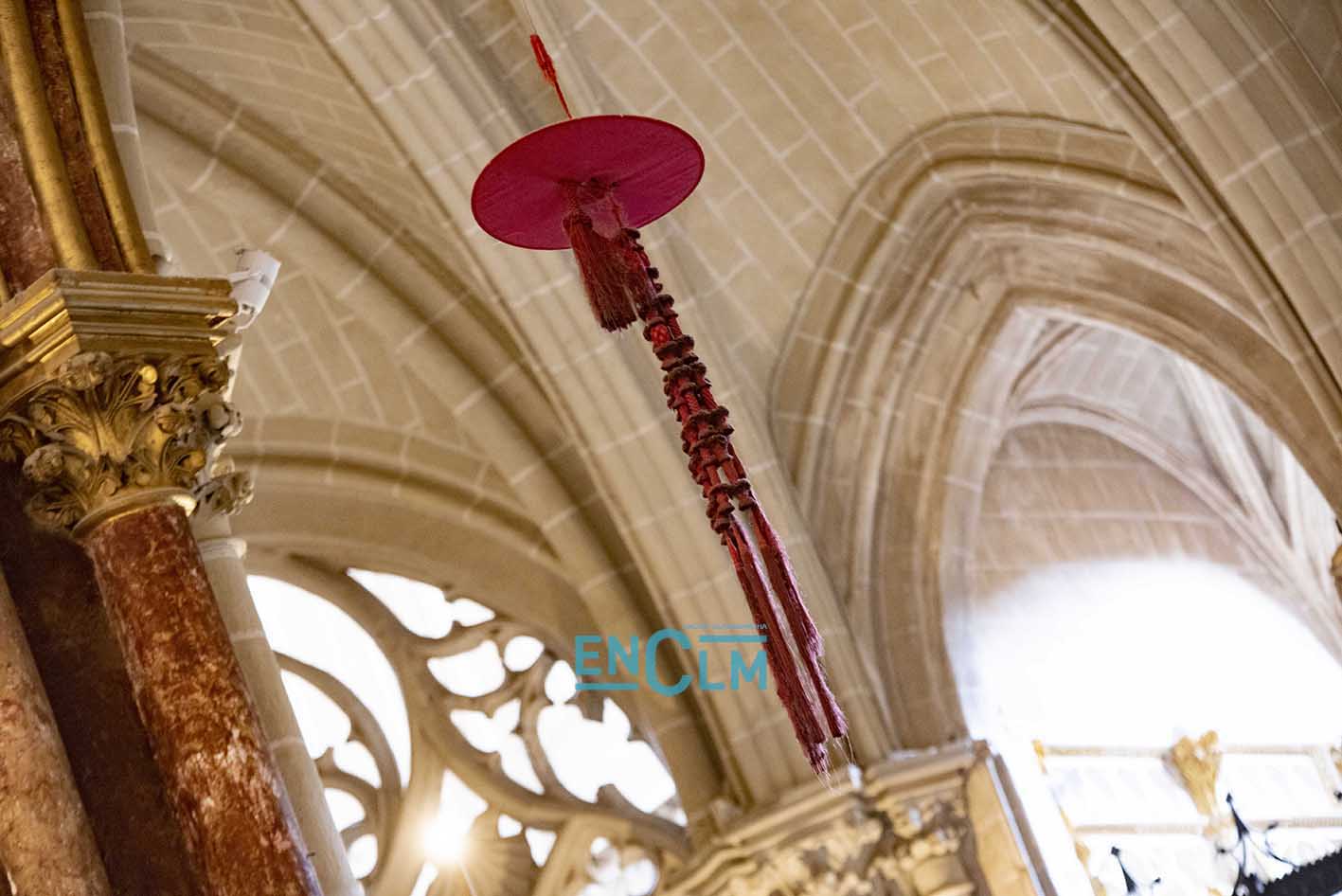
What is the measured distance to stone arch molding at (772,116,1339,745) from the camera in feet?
24.0

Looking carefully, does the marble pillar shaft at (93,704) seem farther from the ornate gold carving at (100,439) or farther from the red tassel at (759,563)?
the red tassel at (759,563)

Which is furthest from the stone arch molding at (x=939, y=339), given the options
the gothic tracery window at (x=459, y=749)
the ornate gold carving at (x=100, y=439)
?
the ornate gold carving at (x=100, y=439)

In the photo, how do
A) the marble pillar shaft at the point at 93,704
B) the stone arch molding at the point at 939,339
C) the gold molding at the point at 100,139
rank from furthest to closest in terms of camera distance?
1. the stone arch molding at the point at 939,339
2. the gold molding at the point at 100,139
3. the marble pillar shaft at the point at 93,704

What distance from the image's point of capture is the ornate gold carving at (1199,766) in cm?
871

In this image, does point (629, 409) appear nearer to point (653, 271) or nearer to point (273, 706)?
point (653, 271)

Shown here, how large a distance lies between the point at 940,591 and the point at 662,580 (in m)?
1.26

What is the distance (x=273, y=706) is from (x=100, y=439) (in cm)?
70

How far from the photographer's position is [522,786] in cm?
838

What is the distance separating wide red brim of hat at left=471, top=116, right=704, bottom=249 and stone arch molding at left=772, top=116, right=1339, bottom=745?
10.0 ft

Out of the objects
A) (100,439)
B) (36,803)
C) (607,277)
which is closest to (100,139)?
(100,439)

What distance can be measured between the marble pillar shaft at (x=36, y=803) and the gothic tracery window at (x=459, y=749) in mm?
4714

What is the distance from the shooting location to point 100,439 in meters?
3.85

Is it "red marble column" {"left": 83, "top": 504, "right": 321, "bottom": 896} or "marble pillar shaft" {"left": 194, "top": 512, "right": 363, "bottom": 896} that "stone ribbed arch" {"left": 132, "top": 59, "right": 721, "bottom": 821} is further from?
"red marble column" {"left": 83, "top": 504, "right": 321, "bottom": 896}

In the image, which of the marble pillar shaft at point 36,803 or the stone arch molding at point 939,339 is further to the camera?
the stone arch molding at point 939,339
